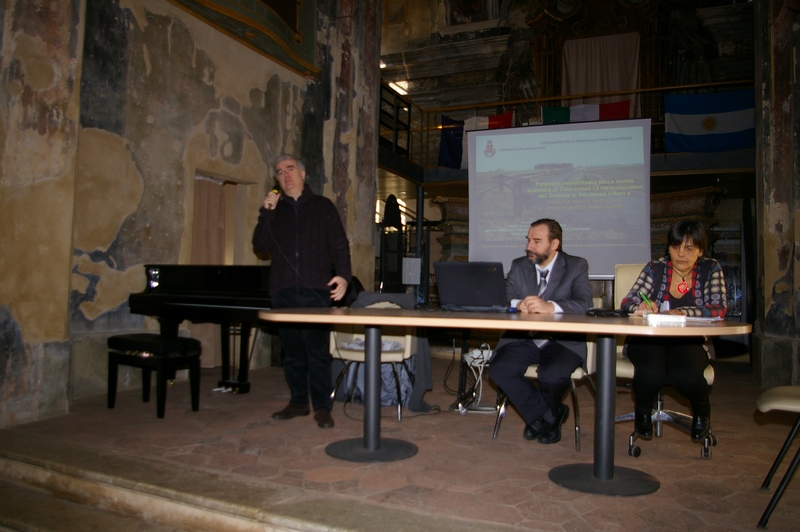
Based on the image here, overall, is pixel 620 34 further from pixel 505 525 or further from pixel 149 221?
pixel 505 525

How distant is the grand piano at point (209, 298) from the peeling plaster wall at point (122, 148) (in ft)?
1.92

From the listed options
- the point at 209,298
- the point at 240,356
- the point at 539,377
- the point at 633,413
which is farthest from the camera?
the point at 240,356

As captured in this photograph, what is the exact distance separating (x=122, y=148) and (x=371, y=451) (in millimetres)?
3555

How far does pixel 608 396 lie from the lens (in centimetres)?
269

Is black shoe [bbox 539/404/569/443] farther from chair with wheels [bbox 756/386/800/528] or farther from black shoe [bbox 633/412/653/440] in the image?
chair with wheels [bbox 756/386/800/528]

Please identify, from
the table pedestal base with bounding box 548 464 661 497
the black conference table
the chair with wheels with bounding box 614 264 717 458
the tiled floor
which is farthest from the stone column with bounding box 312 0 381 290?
the table pedestal base with bounding box 548 464 661 497

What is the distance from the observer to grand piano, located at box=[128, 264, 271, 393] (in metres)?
4.39

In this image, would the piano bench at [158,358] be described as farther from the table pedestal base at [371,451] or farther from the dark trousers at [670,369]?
the dark trousers at [670,369]

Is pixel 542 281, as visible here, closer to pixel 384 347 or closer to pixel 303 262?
A: pixel 384 347

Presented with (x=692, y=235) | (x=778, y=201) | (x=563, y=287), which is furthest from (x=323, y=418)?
(x=778, y=201)

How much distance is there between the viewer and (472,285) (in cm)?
358

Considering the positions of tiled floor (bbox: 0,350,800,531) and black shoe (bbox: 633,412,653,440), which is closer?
tiled floor (bbox: 0,350,800,531)

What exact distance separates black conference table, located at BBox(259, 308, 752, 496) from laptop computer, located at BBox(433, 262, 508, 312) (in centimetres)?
65

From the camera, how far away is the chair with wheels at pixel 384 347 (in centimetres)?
405
